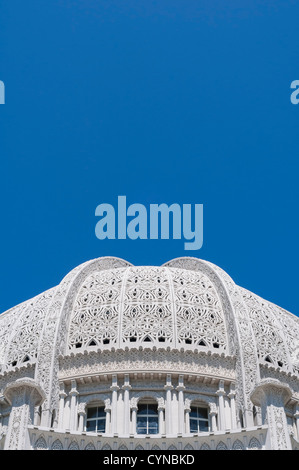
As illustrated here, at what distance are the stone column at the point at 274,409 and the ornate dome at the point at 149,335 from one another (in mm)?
6026

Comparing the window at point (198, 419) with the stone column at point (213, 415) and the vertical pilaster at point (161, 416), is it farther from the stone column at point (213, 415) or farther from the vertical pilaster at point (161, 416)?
the vertical pilaster at point (161, 416)

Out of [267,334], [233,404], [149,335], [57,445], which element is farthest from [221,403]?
[57,445]

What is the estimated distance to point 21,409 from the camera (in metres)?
19.0

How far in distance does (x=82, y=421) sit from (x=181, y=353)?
4.23 meters

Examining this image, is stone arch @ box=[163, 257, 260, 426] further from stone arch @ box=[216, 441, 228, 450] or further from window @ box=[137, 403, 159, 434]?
stone arch @ box=[216, 441, 228, 450]

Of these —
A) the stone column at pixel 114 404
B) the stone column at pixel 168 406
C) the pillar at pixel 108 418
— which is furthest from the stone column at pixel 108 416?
the stone column at pixel 168 406

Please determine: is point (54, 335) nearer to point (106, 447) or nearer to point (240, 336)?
point (240, 336)

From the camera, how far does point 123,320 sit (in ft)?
90.8

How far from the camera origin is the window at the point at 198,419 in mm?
26072

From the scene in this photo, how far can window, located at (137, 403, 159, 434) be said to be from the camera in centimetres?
2577

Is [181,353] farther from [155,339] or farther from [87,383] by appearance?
[87,383]
